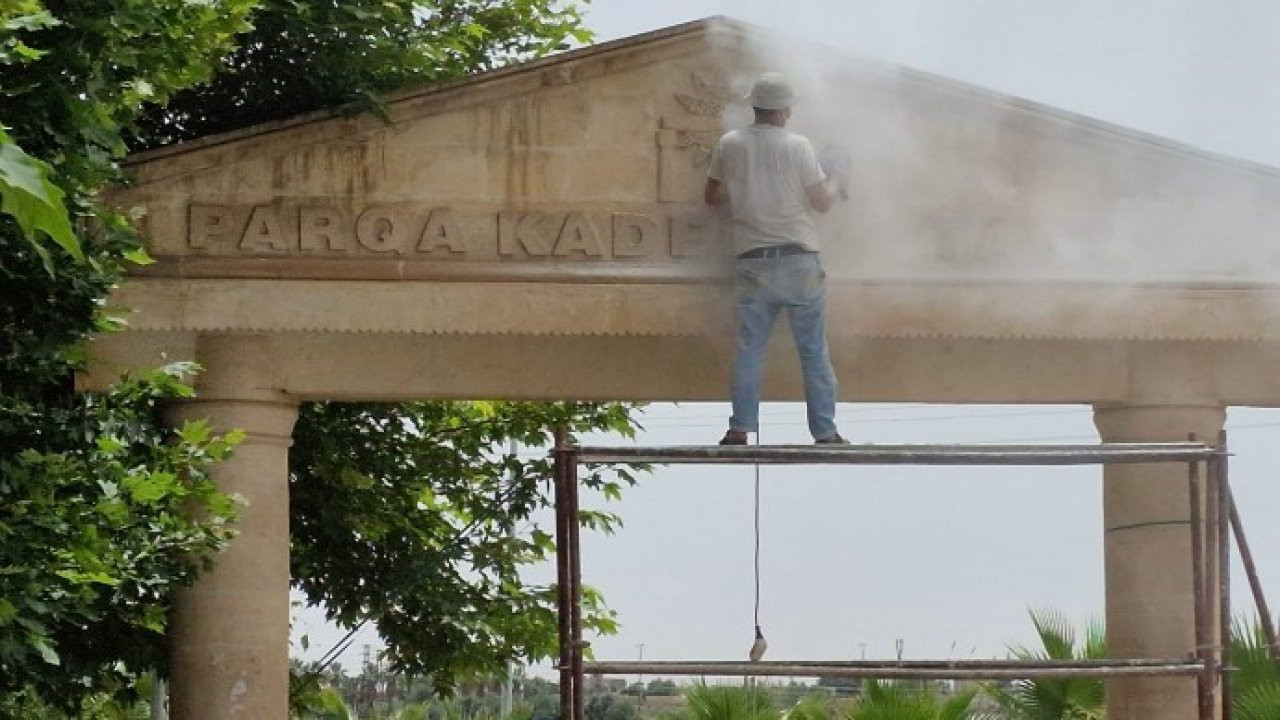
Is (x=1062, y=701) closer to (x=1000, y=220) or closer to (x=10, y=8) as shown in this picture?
(x=1000, y=220)

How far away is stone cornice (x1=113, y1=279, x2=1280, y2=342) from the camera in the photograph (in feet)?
47.5

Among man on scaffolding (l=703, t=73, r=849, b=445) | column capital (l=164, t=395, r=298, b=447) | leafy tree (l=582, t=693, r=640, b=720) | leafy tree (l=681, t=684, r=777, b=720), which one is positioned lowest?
leafy tree (l=582, t=693, r=640, b=720)

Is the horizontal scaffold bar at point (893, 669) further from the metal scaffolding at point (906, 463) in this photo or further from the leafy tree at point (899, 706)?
the leafy tree at point (899, 706)

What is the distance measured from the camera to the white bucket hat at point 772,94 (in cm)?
1167

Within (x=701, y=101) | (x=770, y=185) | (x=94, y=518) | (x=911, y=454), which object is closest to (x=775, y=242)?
(x=770, y=185)


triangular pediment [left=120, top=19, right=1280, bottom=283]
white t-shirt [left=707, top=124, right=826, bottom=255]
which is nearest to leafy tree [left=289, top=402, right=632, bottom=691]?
triangular pediment [left=120, top=19, right=1280, bottom=283]

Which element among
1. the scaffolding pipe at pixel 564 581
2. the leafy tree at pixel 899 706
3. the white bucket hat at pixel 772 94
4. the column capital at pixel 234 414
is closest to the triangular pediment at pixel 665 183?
the column capital at pixel 234 414

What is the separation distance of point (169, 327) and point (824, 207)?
501 cm

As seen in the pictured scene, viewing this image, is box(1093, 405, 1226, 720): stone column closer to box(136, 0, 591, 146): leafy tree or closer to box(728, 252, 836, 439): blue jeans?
box(728, 252, 836, 439): blue jeans

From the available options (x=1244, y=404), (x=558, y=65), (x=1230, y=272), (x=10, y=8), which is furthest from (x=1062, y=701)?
(x=10, y=8)

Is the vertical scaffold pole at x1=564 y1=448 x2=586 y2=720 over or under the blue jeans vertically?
under

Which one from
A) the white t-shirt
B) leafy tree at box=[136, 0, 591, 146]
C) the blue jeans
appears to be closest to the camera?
the blue jeans

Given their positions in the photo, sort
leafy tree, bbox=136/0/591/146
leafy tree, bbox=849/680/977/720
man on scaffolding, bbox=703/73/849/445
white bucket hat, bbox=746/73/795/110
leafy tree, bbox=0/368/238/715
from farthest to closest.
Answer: leafy tree, bbox=849/680/977/720 < leafy tree, bbox=136/0/591/146 < white bucket hat, bbox=746/73/795/110 < leafy tree, bbox=0/368/238/715 < man on scaffolding, bbox=703/73/849/445

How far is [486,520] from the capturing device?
67.2ft
